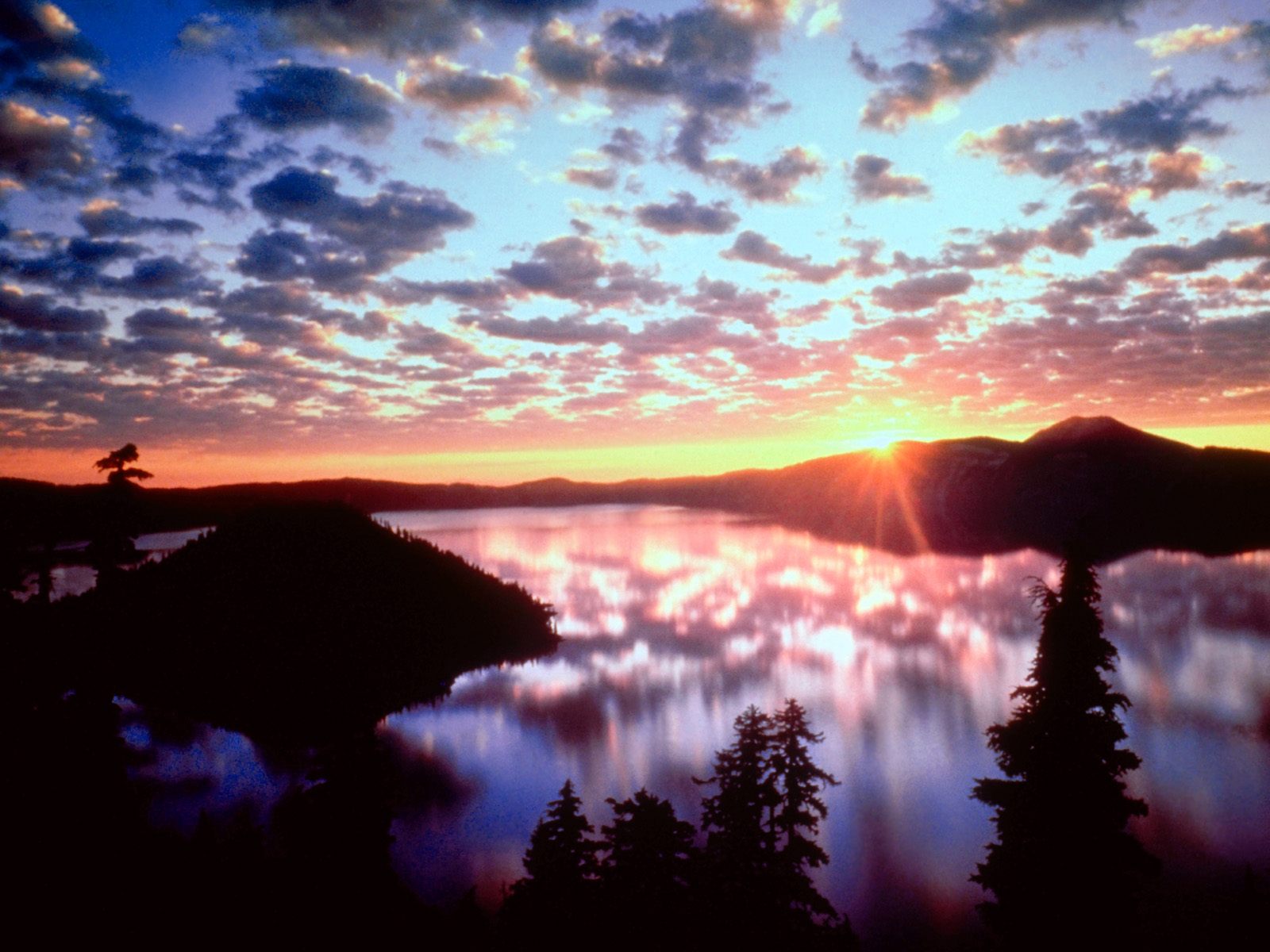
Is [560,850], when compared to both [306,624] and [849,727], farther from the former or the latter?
[306,624]

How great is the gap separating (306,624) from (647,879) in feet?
214

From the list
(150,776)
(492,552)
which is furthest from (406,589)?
(492,552)

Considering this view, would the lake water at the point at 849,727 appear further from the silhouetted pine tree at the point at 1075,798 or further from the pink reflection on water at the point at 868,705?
the silhouetted pine tree at the point at 1075,798

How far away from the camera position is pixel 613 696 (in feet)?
204

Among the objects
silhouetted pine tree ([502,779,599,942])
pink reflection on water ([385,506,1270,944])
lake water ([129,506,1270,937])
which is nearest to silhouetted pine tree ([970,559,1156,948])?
silhouetted pine tree ([502,779,599,942])

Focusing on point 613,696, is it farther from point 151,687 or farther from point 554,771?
point 151,687

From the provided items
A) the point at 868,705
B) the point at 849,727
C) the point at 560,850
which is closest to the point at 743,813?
the point at 560,850

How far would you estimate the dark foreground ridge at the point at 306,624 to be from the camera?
5912 centimetres

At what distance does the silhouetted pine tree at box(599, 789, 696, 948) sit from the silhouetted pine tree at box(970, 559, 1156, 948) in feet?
29.6

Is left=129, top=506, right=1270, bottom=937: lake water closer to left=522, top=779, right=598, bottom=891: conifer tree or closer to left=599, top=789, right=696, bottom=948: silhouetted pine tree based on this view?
left=599, top=789, right=696, bottom=948: silhouetted pine tree

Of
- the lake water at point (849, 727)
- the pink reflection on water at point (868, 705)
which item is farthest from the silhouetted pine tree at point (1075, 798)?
the pink reflection on water at point (868, 705)

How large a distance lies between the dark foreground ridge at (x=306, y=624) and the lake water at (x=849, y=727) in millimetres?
5089

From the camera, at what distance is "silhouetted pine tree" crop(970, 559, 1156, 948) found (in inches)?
655

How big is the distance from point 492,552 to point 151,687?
387ft
